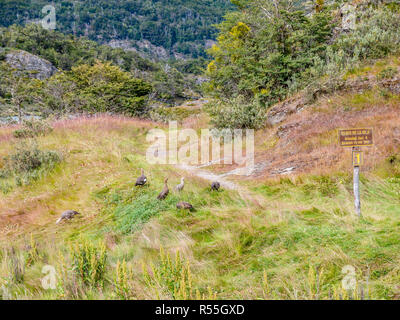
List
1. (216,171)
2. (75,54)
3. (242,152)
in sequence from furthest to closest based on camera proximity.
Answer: (75,54) < (242,152) < (216,171)

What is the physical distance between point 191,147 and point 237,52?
7.65m

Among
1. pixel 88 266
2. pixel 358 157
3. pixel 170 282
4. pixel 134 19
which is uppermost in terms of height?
pixel 134 19

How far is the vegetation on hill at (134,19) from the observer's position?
118375mm

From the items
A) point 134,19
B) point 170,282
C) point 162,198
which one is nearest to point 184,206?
point 162,198

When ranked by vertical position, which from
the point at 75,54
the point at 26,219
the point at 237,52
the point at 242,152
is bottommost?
the point at 26,219

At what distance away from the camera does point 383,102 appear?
899 centimetres

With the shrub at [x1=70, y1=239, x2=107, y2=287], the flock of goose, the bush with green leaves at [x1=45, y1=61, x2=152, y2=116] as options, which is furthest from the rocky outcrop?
the shrub at [x1=70, y1=239, x2=107, y2=287]

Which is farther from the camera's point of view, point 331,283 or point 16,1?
point 16,1

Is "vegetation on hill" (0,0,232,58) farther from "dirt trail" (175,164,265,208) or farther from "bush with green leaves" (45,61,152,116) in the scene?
"dirt trail" (175,164,265,208)

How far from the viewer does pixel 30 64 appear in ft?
138

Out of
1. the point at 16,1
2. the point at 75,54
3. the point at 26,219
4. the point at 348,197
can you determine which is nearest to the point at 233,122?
the point at 348,197

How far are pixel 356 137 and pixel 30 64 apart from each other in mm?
51446

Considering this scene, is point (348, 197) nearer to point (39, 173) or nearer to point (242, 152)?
point (242, 152)

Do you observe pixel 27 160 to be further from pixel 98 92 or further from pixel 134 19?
pixel 134 19
